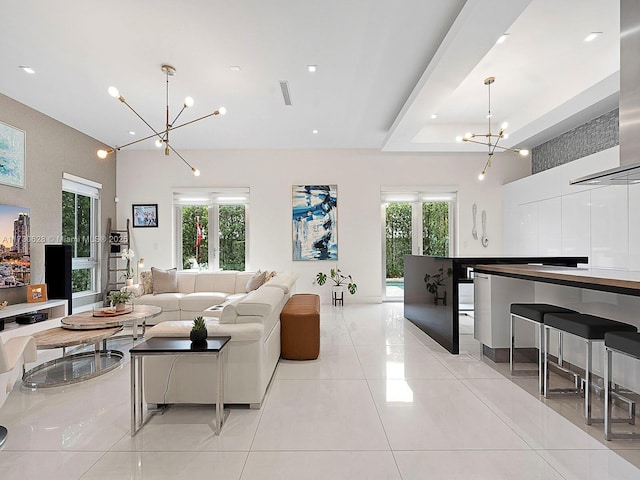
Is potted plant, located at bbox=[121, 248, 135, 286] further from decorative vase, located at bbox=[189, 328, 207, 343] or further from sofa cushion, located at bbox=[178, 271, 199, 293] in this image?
decorative vase, located at bbox=[189, 328, 207, 343]

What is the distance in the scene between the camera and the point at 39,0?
9.71ft

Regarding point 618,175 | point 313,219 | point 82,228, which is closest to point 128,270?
point 82,228

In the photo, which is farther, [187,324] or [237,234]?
[237,234]

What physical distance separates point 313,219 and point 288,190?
79 centimetres

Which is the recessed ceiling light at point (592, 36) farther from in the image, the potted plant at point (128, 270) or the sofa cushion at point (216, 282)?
the potted plant at point (128, 270)

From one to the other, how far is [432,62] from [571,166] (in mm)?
2983

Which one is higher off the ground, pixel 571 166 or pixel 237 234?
pixel 571 166

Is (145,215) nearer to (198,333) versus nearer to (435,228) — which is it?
(198,333)

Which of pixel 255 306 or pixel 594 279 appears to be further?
pixel 255 306

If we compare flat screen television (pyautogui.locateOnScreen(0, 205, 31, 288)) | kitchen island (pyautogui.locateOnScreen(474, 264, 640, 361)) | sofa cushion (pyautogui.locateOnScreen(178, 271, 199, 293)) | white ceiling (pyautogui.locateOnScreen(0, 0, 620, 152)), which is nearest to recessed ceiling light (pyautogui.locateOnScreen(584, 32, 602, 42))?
white ceiling (pyautogui.locateOnScreen(0, 0, 620, 152))

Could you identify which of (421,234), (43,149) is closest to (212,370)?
(43,149)

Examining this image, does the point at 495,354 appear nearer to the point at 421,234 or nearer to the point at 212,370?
the point at 212,370

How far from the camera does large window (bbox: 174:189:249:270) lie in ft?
24.7

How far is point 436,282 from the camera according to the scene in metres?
4.42
